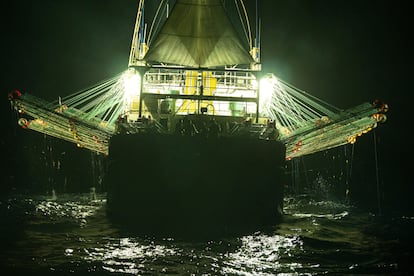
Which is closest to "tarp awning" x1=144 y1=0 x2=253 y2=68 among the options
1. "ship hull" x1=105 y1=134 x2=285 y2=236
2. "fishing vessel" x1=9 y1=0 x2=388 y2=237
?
"fishing vessel" x1=9 y1=0 x2=388 y2=237

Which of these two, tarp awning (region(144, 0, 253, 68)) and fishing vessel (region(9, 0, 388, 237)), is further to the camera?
tarp awning (region(144, 0, 253, 68))

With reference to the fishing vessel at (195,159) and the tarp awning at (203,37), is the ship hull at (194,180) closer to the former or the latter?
the fishing vessel at (195,159)

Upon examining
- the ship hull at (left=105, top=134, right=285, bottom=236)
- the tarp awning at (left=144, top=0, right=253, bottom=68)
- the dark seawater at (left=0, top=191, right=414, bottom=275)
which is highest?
the tarp awning at (left=144, top=0, right=253, bottom=68)

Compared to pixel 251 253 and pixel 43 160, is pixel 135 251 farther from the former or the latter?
pixel 43 160

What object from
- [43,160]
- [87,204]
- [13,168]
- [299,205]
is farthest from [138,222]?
[43,160]

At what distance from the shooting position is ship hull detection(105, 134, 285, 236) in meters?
22.3

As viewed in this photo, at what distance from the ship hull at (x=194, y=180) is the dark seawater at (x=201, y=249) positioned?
135 centimetres

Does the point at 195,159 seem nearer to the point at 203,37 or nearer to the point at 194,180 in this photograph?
the point at 194,180

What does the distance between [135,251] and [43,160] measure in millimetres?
58780

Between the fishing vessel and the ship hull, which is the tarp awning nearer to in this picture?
the fishing vessel

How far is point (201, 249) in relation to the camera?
16.9 meters

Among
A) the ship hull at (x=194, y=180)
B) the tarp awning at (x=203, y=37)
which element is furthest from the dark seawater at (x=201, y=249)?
the tarp awning at (x=203, y=37)

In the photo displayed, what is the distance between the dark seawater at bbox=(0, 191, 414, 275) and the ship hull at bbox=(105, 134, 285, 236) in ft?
4.44

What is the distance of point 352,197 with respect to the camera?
40.8 meters
